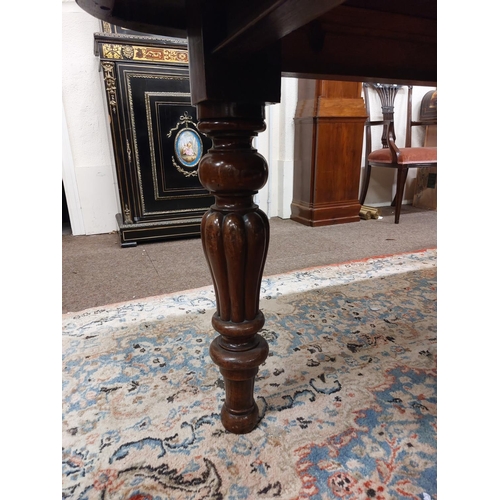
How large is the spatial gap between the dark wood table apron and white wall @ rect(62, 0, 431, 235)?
1.78 m

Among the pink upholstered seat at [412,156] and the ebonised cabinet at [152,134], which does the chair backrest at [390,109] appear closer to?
the pink upholstered seat at [412,156]

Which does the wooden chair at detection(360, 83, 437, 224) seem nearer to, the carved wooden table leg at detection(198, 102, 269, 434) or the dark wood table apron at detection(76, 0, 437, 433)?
the dark wood table apron at detection(76, 0, 437, 433)

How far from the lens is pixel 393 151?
233cm

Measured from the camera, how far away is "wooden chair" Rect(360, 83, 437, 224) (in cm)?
231

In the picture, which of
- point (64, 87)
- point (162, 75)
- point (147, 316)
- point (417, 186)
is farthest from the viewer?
point (417, 186)

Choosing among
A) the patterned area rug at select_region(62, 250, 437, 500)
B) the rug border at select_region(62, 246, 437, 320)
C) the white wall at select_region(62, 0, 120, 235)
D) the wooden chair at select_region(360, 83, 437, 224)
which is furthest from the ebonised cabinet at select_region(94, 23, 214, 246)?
the wooden chair at select_region(360, 83, 437, 224)

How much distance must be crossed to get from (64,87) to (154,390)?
1.97m

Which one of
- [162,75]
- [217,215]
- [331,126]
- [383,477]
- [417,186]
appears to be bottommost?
[383,477]

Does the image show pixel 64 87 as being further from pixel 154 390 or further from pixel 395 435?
pixel 395 435

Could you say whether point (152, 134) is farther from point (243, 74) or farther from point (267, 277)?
point (243, 74)

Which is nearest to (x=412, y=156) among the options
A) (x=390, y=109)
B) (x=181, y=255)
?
(x=390, y=109)

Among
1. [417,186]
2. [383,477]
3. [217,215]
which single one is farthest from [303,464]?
[417,186]

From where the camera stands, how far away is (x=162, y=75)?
188 cm
